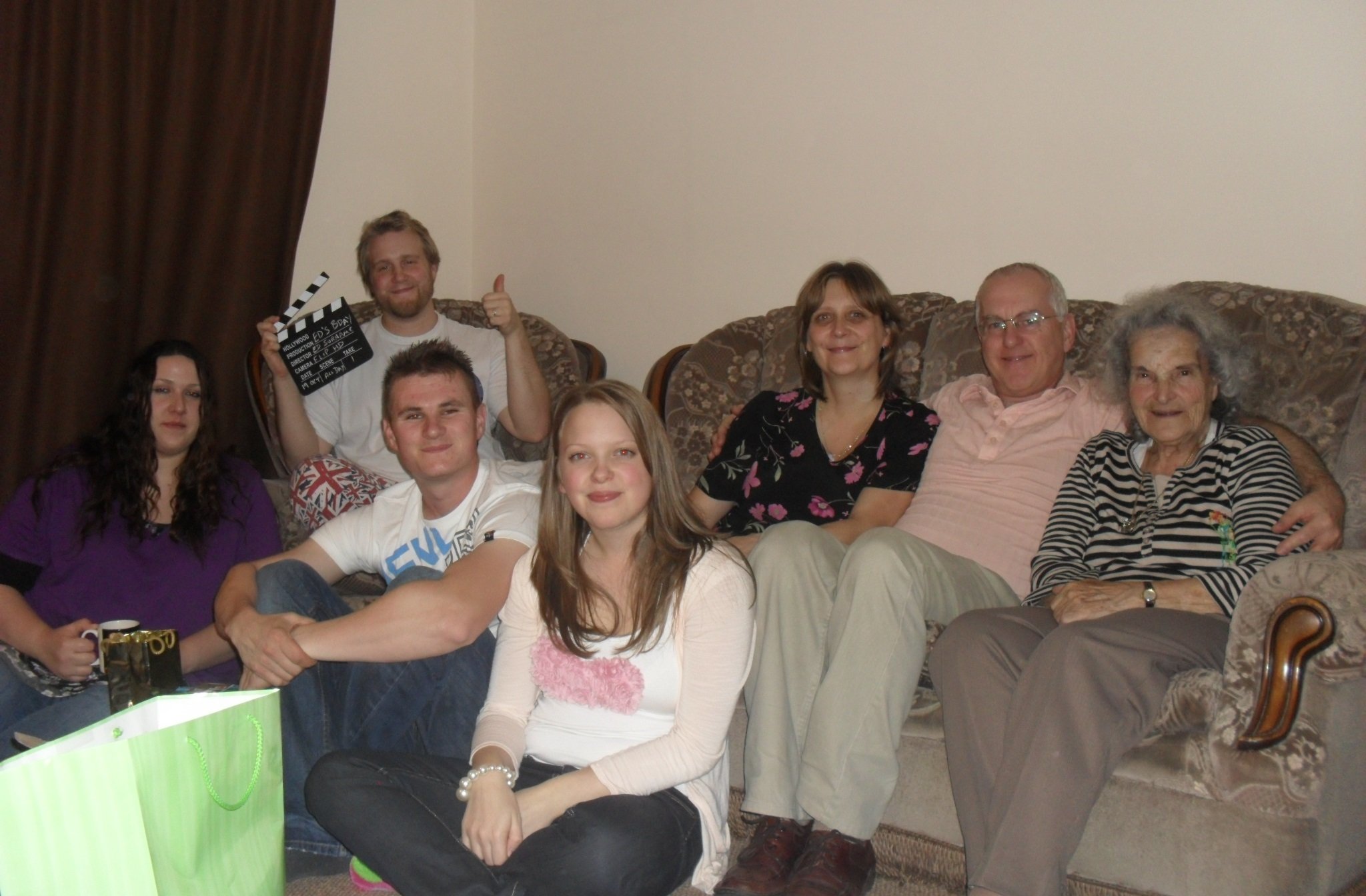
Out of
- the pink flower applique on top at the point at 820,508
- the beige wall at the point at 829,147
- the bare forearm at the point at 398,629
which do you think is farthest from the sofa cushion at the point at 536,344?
the bare forearm at the point at 398,629

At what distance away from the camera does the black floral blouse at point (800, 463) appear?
90.6 inches

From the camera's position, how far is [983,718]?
68.5 inches

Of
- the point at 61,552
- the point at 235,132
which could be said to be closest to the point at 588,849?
the point at 61,552

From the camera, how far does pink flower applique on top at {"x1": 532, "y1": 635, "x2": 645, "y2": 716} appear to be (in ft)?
5.50

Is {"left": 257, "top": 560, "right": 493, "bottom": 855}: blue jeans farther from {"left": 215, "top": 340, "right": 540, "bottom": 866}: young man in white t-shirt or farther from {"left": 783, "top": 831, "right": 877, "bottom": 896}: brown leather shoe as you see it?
{"left": 783, "top": 831, "right": 877, "bottom": 896}: brown leather shoe

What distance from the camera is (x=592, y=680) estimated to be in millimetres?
1690

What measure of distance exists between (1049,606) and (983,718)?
0.29 meters

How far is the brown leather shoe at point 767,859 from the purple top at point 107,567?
1.17 meters

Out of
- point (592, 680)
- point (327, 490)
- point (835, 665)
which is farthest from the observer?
→ point (327, 490)

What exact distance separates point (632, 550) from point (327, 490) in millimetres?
1199

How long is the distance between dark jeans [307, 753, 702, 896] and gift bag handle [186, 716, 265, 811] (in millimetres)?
357

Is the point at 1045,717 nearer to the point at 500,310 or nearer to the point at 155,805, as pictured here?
the point at 155,805

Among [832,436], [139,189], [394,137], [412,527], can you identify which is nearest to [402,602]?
[412,527]

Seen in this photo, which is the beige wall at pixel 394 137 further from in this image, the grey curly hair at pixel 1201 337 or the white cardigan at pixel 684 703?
the grey curly hair at pixel 1201 337
